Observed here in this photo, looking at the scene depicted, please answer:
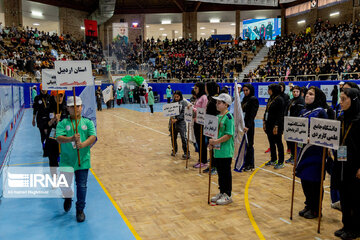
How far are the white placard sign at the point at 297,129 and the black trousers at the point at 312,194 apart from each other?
0.60m

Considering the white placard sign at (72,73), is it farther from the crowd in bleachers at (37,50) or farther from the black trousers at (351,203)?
the crowd in bleachers at (37,50)

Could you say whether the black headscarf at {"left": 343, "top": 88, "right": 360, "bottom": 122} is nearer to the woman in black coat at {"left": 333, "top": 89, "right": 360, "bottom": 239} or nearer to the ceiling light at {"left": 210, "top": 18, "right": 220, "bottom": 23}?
the woman in black coat at {"left": 333, "top": 89, "right": 360, "bottom": 239}

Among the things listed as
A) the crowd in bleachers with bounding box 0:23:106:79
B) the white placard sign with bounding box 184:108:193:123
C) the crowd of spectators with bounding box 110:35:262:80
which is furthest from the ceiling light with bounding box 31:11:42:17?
the white placard sign with bounding box 184:108:193:123

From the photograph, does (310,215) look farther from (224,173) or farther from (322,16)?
(322,16)

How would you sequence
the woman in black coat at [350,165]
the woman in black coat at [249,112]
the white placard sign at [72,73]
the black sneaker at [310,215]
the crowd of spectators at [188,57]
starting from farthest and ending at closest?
the crowd of spectators at [188,57] → the woman in black coat at [249,112] → the white placard sign at [72,73] → the black sneaker at [310,215] → the woman in black coat at [350,165]

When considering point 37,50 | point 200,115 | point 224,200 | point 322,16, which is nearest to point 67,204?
point 224,200

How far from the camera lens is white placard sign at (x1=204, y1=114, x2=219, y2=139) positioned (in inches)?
Answer: 175

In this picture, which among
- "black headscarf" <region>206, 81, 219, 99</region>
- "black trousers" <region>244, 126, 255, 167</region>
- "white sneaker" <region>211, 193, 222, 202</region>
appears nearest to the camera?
"white sneaker" <region>211, 193, 222, 202</region>

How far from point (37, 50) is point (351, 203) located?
3002cm

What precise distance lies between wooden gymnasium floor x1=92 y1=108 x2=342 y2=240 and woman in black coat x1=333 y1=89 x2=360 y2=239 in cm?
32

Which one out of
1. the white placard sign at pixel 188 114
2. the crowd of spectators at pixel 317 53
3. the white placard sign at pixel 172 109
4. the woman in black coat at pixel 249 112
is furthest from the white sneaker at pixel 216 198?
the crowd of spectators at pixel 317 53

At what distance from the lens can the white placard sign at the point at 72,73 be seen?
461 cm

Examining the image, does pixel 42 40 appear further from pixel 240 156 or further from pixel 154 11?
pixel 240 156

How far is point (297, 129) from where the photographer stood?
3.99 m
